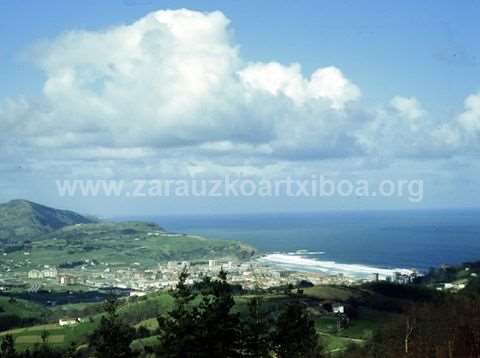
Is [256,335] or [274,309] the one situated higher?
[256,335]

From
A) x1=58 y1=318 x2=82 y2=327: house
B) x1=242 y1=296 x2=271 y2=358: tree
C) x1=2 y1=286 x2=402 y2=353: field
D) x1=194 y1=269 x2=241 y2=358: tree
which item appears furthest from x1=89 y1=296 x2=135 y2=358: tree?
x1=58 y1=318 x2=82 y2=327: house

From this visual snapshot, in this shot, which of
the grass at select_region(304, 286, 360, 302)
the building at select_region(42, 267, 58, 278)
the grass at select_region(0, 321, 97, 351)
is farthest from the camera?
the building at select_region(42, 267, 58, 278)

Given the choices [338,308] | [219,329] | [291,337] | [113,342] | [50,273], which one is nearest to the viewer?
[219,329]

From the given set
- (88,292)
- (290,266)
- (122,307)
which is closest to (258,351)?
(122,307)

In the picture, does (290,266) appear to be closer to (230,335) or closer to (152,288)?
(152,288)

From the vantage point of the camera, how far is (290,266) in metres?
178

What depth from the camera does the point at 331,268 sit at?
172125 mm

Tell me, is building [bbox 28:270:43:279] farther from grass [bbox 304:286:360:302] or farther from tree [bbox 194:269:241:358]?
tree [bbox 194:269:241:358]

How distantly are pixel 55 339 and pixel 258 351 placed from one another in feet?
212

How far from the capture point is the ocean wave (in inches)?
6255

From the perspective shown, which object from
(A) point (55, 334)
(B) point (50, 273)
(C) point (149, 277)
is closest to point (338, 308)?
(A) point (55, 334)

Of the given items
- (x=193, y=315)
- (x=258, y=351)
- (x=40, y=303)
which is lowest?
(x=40, y=303)

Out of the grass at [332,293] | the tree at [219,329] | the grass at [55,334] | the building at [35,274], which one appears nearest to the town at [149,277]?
the building at [35,274]

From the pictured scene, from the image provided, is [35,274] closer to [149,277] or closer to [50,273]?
[50,273]
